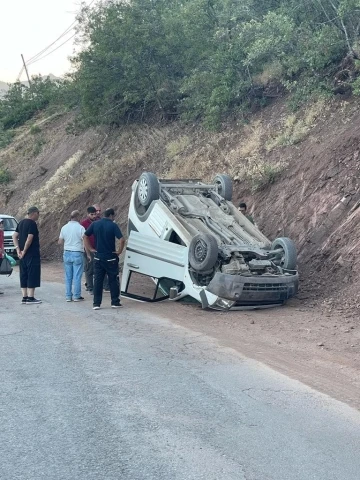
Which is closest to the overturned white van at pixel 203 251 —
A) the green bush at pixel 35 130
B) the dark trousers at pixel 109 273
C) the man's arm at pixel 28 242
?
the dark trousers at pixel 109 273

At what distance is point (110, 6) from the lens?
80.4ft

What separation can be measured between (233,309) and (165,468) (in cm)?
639

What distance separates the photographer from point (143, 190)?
41.7 ft

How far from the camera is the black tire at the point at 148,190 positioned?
12.4 meters

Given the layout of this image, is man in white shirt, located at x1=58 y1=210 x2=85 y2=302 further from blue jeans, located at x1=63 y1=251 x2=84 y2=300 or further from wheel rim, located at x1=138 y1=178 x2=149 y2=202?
wheel rim, located at x1=138 y1=178 x2=149 y2=202

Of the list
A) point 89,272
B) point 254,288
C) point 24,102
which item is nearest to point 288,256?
point 254,288

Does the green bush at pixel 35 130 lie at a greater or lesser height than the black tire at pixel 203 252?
greater

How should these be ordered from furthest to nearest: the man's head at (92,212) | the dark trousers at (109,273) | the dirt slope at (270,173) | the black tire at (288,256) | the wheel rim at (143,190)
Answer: the man's head at (92,212) → the wheel rim at (143,190) → the dirt slope at (270,173) → the dark trousers at (109,273) → the black tire at (288,256)

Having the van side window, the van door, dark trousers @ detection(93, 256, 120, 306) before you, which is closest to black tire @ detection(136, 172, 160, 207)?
the van door

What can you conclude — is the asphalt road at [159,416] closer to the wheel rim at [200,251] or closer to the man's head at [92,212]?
the wheel rim at [200,251]

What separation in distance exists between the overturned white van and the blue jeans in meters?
0.86

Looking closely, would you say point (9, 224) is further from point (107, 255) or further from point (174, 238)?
point (174, 238)

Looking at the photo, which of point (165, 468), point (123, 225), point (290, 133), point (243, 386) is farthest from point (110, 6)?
point (165, 468)

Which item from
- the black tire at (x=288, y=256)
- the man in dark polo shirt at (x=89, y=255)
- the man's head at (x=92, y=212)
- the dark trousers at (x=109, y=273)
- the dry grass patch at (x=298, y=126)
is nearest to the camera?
the black tire at (x=288, y=256)
